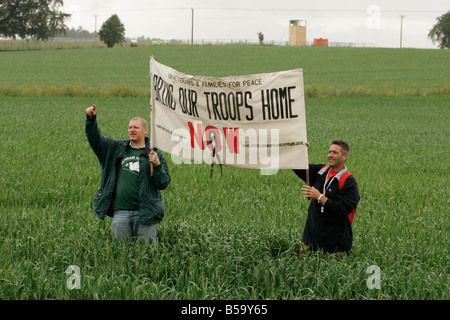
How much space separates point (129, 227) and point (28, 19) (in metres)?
96.5

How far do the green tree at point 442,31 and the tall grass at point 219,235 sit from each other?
123 m

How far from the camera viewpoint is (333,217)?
20.8 ft

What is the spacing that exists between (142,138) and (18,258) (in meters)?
2.02

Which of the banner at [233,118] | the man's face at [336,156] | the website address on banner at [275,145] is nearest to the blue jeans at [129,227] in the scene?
the banner at [233,118]

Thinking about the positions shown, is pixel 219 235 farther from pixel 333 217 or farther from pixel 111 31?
pixel 111 31

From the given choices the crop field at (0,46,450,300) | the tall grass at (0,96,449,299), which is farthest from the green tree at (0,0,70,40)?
the tall grass at (0,96,449,299)

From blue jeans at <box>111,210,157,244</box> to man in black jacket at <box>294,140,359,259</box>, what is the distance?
1.88 m

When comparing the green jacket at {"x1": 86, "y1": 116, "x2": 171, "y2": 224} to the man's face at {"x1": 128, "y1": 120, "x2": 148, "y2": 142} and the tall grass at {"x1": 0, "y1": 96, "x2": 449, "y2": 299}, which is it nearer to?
the man's face at {"x1": 128, "y1": 120, "x2": 148, "y2": 142}

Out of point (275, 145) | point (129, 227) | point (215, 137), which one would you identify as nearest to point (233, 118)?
point (215, 137)

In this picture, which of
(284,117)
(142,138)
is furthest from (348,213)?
(142,138)

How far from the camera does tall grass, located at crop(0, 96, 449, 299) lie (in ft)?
18.5

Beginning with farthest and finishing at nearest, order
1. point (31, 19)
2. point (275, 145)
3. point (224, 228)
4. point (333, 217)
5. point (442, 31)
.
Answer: point (442, 31) → point (31, 19) → point (224, 228) → point (275, 145) → point (333, 217)
